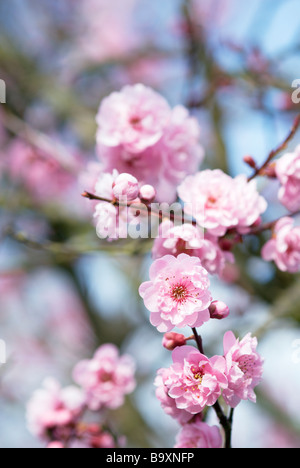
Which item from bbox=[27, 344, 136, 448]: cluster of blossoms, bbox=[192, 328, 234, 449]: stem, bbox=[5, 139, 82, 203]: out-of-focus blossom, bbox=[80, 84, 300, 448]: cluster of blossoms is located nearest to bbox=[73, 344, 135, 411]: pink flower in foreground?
bbox=[27, 344, 136, 448]: cluster of blossoms

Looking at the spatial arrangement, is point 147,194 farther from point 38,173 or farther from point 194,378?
point 38,173

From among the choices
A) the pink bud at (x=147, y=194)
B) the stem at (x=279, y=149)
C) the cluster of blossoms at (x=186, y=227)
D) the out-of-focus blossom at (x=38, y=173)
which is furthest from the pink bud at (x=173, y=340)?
the out-of-focus blossom at (x=38, y=173)

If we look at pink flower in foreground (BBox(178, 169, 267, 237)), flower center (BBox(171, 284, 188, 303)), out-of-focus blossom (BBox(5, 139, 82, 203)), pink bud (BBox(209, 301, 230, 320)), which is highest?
out-of-focus blossom (BBox(5, 139, 82, 203))

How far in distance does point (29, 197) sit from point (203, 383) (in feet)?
7.31

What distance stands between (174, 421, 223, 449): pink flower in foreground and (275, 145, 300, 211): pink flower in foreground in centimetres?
53

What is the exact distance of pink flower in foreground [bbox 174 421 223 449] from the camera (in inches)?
36.2

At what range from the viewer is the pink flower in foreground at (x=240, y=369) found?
0.80m

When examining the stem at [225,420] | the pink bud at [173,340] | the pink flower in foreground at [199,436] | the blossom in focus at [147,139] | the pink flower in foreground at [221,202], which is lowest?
the pink flower in foreground at [199,436]

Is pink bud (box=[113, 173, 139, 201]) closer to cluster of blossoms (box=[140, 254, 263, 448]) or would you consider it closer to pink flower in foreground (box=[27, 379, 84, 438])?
cluster of blossoms (box=[140, 254, 263, 448])

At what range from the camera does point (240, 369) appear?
82 cm

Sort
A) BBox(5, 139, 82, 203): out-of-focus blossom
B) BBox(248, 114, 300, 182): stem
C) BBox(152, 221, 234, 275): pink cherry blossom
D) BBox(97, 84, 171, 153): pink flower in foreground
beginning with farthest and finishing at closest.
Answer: BBox(5, 139, 82, 203): out-of-focus blossom
BBox(97, 84, 171, 153): pink flower in foreground
BBox(248, 114, 300, 182): stem
BBox(152, 221, 234, 275): pink cherry blossom

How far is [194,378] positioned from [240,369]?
0.09 m

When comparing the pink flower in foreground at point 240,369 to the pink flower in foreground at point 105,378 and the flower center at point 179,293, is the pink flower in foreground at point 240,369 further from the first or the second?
the pink flower in foreground at point 105,378

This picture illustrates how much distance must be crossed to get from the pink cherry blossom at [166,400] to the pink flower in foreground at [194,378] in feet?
0.07
